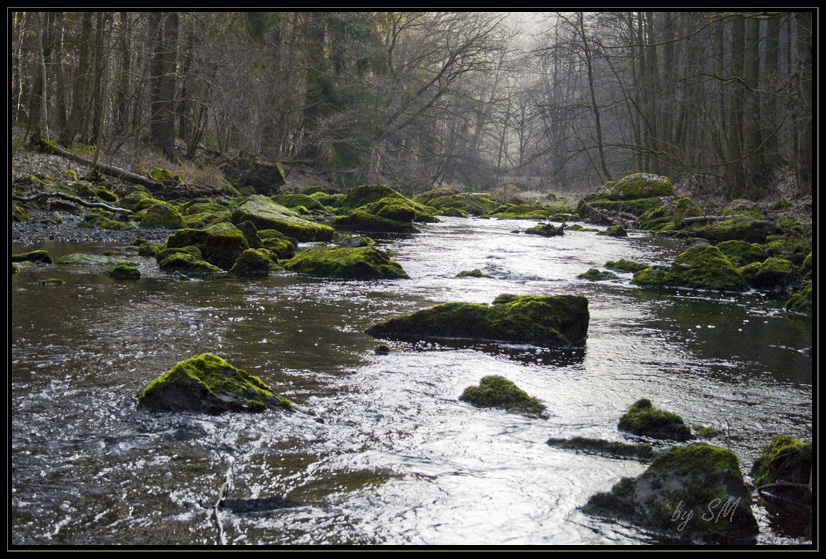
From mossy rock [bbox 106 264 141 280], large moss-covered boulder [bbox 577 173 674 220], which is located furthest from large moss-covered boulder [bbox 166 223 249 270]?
large moss-covered boulder [bbox 577 173 674 220]

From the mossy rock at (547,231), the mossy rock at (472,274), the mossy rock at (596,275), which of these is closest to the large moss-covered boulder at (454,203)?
the mossy rock at (547,231)

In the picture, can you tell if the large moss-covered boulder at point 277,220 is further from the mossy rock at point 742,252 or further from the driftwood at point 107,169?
the mossy rock at point 742,252

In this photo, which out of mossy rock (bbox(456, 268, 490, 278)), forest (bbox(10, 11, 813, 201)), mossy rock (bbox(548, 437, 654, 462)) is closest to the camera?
mossy rock (bbox(548, 437, 654, 462))

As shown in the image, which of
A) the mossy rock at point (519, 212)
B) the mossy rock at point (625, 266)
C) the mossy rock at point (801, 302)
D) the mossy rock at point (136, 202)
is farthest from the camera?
the mossy rock at point (519, 212)

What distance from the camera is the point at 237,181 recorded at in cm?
2550

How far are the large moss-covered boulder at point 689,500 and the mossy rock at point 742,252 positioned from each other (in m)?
10.6

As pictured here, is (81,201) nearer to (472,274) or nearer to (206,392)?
(472,274)

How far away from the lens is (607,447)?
4.20 metres

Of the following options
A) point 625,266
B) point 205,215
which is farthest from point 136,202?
point 625,266

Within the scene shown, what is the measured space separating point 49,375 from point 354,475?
254 centimetres

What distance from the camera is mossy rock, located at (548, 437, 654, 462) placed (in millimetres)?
4137

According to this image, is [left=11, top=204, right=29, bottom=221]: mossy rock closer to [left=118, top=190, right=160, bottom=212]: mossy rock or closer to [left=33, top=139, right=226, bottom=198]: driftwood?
[left=118, top=190, right=160, bottom=212]: mossy rock

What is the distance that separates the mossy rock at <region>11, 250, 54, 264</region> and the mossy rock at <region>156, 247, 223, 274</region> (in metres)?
1.52

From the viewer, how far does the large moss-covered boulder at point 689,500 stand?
3188mm
